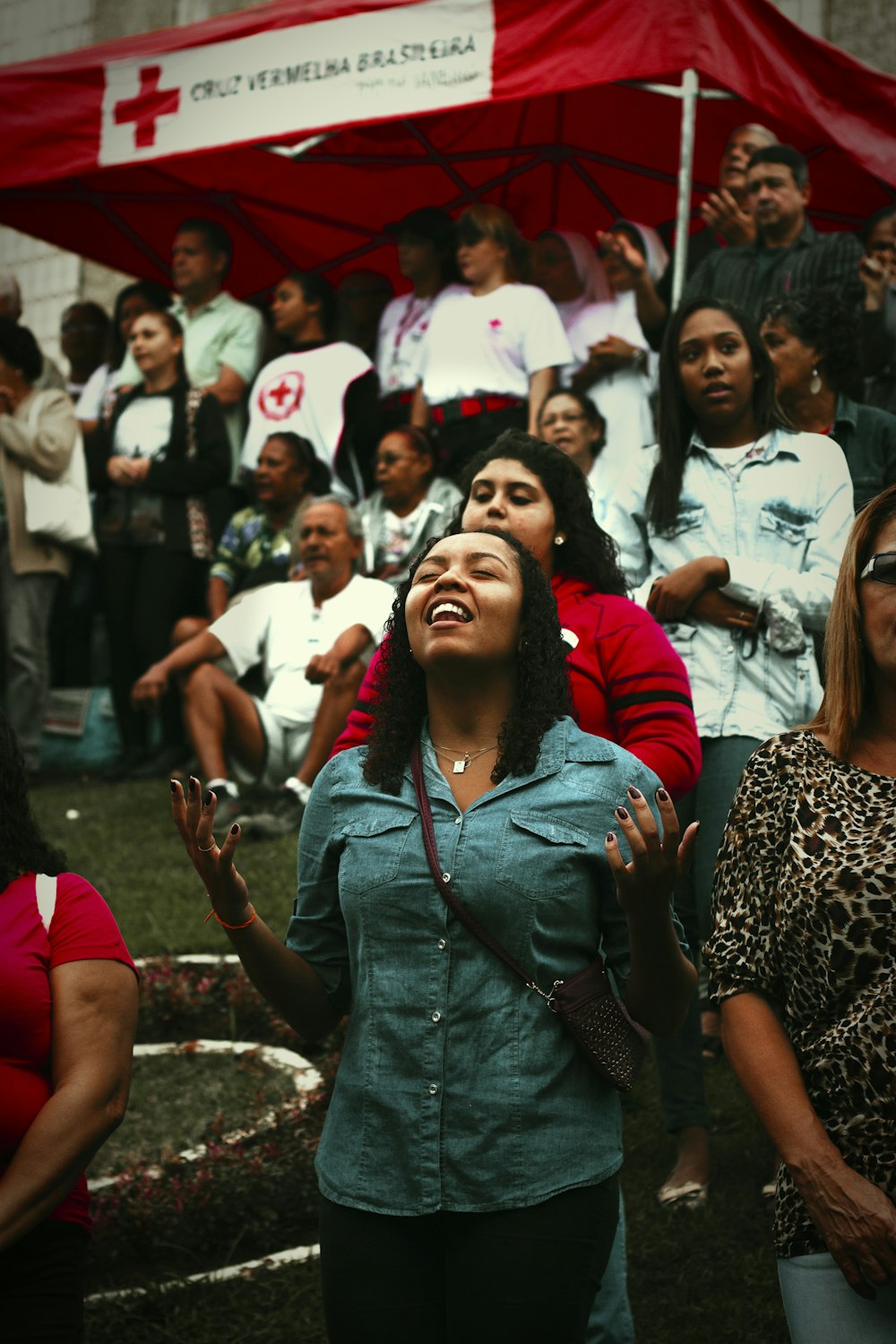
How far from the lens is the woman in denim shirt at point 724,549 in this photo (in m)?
4.30

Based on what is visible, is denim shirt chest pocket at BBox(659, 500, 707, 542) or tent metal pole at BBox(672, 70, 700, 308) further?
tent metal pole at BBox(672, 70, 700, 308)

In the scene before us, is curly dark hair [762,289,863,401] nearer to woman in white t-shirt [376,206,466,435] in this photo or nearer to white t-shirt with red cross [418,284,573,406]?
white t-shirt with red cross [418,284,573,406]

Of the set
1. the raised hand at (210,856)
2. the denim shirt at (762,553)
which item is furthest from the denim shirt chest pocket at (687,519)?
the raised hand at (210,856)

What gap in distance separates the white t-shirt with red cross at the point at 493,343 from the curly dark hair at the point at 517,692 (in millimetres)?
4563

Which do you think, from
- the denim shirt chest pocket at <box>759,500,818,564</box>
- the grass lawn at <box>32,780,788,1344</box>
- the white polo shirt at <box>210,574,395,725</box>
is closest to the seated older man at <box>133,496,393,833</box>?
the white polo shirt at <box>210,574,395,725</box>

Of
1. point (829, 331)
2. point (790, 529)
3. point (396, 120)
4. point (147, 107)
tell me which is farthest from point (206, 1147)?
point (396, 120)

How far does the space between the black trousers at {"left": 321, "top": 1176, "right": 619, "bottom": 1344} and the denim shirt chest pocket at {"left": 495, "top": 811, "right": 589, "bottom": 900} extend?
1.69 ft

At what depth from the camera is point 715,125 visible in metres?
8.09

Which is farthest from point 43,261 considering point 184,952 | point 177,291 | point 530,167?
point 184,952

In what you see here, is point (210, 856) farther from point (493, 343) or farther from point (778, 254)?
point (493, 343)

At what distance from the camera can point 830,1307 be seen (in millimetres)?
2346

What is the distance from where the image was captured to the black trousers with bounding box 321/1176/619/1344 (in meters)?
2.41

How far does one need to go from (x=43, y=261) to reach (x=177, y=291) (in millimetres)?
9801

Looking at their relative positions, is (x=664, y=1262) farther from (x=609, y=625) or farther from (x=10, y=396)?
(x=10, y=396)
